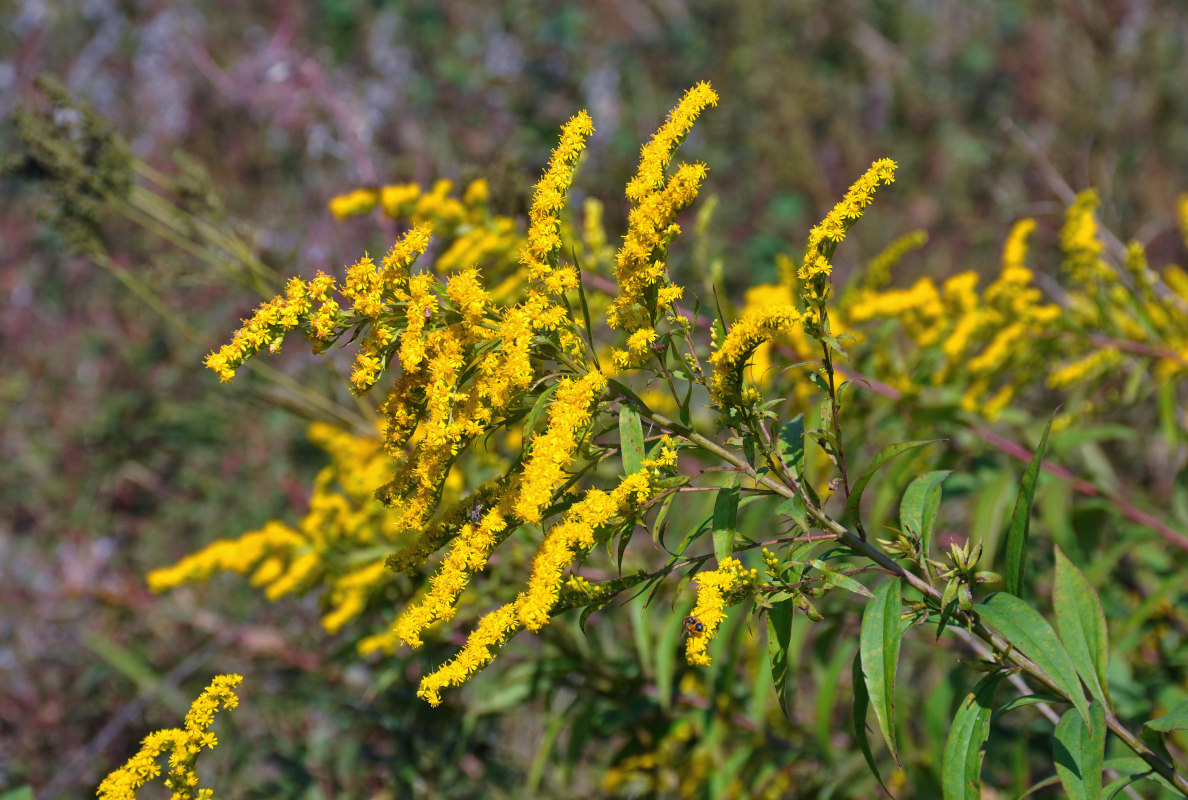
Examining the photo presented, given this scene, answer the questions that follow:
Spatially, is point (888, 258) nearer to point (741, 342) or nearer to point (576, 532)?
point (741, 342)

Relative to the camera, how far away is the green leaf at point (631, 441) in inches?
54.9

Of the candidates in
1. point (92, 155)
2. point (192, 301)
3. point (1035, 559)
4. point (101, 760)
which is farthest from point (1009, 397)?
point (192, 301)

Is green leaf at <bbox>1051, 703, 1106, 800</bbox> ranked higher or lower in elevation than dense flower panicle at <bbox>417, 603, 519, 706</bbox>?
lower

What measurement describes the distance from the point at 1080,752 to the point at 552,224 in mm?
1156

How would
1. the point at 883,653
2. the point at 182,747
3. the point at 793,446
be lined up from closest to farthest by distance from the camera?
the point at 883,653, the point at 793,446, the point at 182,747

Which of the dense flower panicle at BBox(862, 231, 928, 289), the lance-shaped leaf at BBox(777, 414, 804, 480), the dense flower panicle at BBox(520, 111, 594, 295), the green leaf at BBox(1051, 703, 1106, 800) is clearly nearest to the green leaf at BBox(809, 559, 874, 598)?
the lance-shaped leaf at BBox(777, 414, 804, 480)

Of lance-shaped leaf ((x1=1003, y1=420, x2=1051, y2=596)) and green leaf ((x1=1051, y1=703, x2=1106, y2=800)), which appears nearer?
green leaf ((x1=1051, y1=703, x2=1106, y2=800))

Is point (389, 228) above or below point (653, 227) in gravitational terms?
above

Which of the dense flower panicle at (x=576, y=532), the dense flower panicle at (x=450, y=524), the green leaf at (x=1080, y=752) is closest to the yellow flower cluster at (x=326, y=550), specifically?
the dense flower panicle at (x=450, y=524)

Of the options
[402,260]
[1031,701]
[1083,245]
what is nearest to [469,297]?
[402,260]

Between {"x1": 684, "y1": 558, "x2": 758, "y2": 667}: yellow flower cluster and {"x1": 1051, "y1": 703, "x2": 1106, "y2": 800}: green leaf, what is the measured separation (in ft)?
1.80

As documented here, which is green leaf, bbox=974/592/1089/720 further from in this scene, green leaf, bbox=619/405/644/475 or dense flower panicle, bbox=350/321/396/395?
dense flower panicle, bbox=350/321/396/395

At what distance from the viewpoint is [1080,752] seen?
1.35m

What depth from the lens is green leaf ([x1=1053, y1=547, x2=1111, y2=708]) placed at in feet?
4.91
